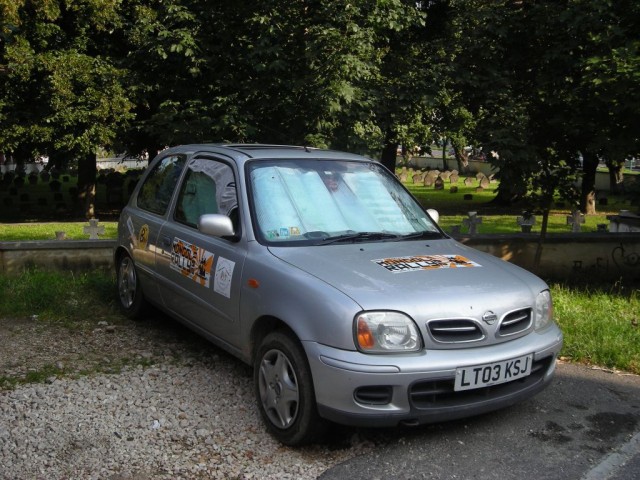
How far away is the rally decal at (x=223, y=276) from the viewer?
14.1ft

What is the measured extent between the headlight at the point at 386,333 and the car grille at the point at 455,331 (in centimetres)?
11

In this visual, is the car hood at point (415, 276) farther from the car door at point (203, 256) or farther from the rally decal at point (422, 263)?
the car door at point (203, 256)

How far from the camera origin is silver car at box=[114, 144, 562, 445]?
3395mm

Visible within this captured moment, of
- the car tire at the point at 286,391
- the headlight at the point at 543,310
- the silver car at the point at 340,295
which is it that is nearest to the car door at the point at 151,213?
the silver car at the point at 340,295

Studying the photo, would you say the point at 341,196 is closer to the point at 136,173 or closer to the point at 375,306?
the point at 375,306

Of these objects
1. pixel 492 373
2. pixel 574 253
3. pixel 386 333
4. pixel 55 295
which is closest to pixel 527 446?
pixel 492 373

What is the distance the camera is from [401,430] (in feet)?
12.8

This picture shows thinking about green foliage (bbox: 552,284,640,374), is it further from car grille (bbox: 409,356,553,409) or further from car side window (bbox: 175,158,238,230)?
car side window (bbox: 175,158,238,230)

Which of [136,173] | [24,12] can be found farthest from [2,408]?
[136,173]

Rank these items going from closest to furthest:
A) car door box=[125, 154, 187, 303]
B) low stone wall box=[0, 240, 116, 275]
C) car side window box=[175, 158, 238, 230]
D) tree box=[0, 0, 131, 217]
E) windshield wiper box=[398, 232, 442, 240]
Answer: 1. windshield wiper box=[398, 232, 442, 240]
2. car side window box=[175, 158, 238, 230]
3. car door box=[125, 154, 187, 303]
4. low stone wall box=[0, 240, 116, 275]
5. tree box=[0, 0, 131, 217]

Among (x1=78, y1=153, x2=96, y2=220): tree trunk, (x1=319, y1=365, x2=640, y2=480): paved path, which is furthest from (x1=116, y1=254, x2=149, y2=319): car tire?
(x1=78, y1=153, x2=96, y2=220): tree trunk

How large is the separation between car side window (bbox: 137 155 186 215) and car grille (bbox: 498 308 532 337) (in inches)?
121

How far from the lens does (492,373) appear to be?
3539 millimetres

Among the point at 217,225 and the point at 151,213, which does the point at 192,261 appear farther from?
the point at 151,213
